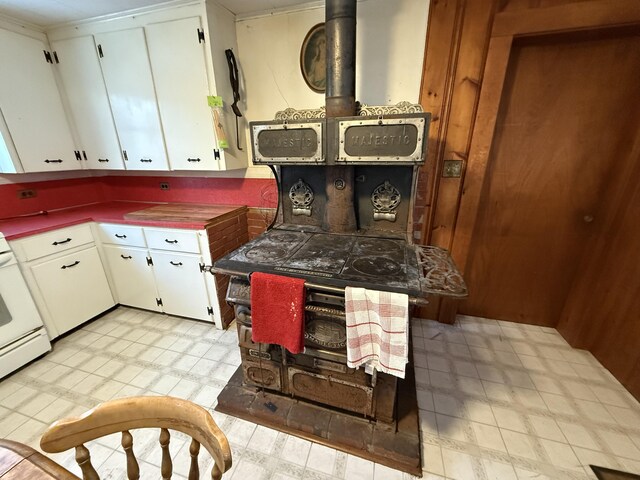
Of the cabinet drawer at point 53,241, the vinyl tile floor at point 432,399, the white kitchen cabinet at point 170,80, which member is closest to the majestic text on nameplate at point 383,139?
the white kitchen cabinet at point 170,80

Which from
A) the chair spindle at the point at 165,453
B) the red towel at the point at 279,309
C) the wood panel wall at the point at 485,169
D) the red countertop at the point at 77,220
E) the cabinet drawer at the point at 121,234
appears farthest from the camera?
the cabinet drawer at the point at 121,234

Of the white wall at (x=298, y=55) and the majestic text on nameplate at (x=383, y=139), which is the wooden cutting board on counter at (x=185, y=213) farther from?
the majestic text on nameplate at (x=383, y=139)

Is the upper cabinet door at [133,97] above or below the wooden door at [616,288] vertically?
above

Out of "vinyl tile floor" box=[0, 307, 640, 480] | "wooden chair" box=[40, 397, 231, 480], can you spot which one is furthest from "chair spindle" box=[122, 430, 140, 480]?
"vinyl tile floor" box=[0, 307, 640, 480]

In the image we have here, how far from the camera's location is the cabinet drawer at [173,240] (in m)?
1.94

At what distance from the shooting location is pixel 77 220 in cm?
204

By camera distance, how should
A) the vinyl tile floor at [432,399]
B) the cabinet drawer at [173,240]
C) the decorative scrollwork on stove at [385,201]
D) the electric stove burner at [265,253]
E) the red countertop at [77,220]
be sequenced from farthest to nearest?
the cabinet drawer at [173,240] → the red countertop at [77,220] → the decorative scrollwork on stove at [385,201] → the electric stove burner at [265,253] → the vinyl tile floor at [432,399]

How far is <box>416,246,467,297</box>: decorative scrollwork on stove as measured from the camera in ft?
3.38

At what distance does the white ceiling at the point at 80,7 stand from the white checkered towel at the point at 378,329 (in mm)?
1960

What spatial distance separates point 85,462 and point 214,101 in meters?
1.91

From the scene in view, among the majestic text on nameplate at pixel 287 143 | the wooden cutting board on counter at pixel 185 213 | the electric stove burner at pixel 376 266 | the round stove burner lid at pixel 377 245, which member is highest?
the majestic text on nameplate at pixel 287 143

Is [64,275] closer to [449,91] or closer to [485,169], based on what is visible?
→ [449,91]

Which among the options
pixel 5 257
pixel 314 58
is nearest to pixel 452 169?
pixel 314 58

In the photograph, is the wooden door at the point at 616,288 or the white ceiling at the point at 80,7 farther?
the white ceiling at the point at 80,7
